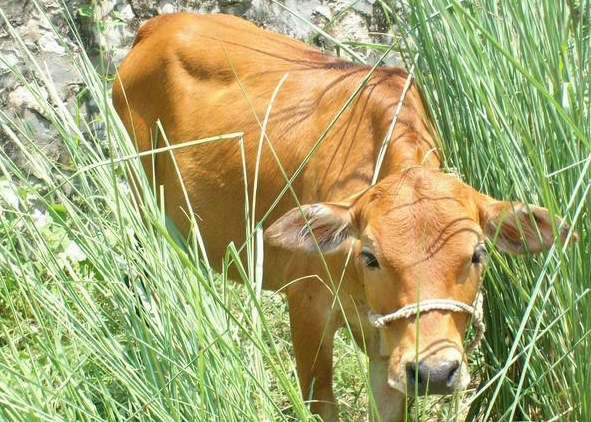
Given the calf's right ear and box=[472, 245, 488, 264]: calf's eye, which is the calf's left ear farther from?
the calf's right ear

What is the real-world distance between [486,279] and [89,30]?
3.16 m

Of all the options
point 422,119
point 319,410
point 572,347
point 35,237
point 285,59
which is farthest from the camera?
point 285,59

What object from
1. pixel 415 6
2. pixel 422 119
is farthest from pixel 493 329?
pixel 415 6

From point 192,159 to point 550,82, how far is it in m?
2.01

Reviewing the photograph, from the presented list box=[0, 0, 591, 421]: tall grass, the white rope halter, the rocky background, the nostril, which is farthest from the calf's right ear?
the rocky background

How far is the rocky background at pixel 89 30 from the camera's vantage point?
5926 millimetres

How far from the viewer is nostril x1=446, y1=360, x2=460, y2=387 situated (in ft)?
10.0

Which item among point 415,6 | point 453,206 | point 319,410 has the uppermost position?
point 415,6

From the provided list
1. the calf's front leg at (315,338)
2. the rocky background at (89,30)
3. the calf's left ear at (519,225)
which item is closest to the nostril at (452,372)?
the calf's left ear at (519,225)

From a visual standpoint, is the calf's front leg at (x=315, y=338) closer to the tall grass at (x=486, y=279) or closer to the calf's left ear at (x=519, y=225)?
the tall grass at (x=486, y=279)

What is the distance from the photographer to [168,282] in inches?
123

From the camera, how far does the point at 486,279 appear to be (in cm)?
369

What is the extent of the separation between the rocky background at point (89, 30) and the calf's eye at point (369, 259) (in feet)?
8.11

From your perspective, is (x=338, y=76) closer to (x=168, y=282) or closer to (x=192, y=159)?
(x=192, y=159)
